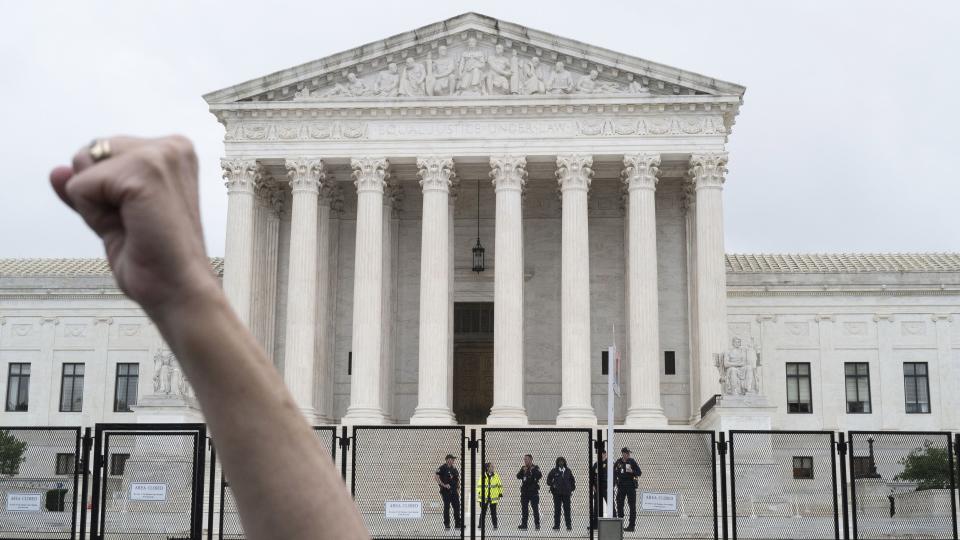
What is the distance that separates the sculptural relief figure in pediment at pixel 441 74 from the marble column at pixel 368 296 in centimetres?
346

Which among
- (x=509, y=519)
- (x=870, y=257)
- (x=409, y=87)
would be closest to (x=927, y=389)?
(x=870, y=257)

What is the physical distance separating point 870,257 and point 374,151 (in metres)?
25.7

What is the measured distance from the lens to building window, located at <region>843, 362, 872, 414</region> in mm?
50781

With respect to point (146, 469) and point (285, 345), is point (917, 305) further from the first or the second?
point (146, 469)

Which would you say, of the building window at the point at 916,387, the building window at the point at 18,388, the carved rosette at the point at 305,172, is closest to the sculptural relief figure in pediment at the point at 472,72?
the carved rosette at the point at 305,172

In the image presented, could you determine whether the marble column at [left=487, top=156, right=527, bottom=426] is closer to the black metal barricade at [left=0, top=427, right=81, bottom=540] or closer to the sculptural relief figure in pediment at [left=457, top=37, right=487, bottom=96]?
the sculptural relief figure in pediment at [left=457, top=37, right=487, bottom=96]

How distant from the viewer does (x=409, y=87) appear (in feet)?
147

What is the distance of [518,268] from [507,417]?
5.69 metres

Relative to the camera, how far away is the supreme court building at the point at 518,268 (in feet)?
142

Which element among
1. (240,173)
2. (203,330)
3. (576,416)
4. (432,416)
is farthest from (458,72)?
(203,330)

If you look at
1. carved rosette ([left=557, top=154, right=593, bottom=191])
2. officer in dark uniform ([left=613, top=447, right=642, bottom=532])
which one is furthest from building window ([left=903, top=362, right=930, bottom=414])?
officer in dark uniform ([left=613, top=447, right=642, bottom=532])

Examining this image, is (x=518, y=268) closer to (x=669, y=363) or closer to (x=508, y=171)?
(x=508, y=171)

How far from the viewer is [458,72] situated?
44.8 metres

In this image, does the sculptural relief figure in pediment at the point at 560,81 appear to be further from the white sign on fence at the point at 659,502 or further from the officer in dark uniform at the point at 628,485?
the white sign on fence at the point at 659,502
